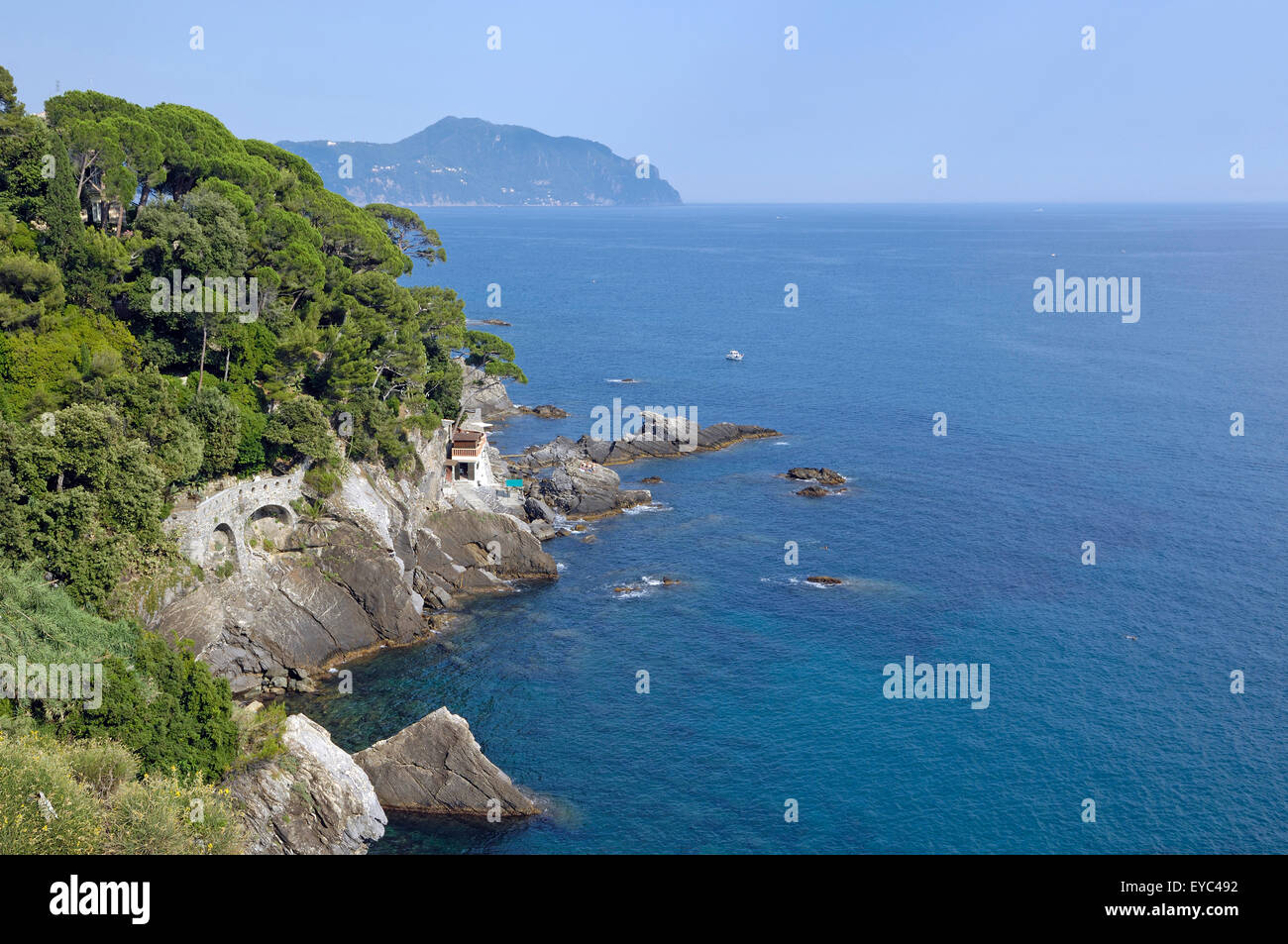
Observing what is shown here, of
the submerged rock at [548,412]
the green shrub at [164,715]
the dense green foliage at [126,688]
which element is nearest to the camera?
the dense green foliage at [126,688]

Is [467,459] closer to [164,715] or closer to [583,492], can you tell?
[583,492]

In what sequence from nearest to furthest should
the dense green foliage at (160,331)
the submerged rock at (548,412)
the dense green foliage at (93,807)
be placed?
the dense green foliage at (93,807) < the dense green foliage at (160,331) < the submerged rock at (548,412)

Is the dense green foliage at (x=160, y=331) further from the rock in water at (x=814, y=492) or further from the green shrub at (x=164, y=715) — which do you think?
the rock in water at (x=814, y=492)

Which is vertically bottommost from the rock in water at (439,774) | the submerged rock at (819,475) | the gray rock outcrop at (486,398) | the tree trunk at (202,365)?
the rock in water at (439,774)

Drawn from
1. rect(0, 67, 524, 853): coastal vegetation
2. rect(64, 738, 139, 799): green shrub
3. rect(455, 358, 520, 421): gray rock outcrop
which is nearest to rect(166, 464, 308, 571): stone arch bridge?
rect(0, 67, 524, 853): coastal vegetation

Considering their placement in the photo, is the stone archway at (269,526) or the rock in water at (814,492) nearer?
the stone archway at (269,526)

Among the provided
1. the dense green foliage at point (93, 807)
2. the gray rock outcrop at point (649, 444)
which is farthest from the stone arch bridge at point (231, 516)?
the gray rock outcrop at point (649, 444)
